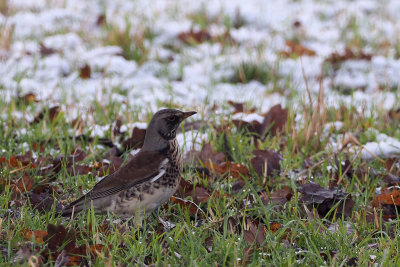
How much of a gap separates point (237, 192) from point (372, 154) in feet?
3.92

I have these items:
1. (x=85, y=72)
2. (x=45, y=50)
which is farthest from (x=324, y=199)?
(x=45, y=50)

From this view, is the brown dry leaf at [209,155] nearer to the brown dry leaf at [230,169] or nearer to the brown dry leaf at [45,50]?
the brown dry leaf at [230,169]

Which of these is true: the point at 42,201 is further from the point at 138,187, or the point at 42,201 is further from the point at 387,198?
the point at 387,198

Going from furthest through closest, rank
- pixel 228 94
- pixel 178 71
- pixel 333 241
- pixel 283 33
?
pixel 283 33 → pixel 178 71 → pixel 228 94 → pixel 333 241

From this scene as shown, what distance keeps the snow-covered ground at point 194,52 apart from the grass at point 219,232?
1.44 metres

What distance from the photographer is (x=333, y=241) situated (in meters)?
3.42

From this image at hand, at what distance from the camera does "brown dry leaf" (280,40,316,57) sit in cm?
798

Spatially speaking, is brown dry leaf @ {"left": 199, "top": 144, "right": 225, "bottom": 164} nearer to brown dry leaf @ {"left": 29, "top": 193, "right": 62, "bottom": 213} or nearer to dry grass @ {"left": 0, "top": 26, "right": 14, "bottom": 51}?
brown dry leaf @ {"left": 29, "top": 193, "right": 62, "bottom": 213}

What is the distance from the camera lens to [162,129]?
3.95m

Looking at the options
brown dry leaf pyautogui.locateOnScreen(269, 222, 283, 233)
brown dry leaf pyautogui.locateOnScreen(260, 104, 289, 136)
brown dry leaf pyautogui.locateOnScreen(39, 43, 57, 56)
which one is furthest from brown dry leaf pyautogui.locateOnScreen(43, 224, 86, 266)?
brown dry leaf pyautogui.locateOnScreen(39, 43, 57, 56)

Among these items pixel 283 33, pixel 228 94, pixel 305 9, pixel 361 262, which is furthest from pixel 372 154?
pixel 305 9

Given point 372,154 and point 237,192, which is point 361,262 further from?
point 372,154

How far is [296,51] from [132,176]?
482cm

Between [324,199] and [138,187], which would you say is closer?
[138,187]
